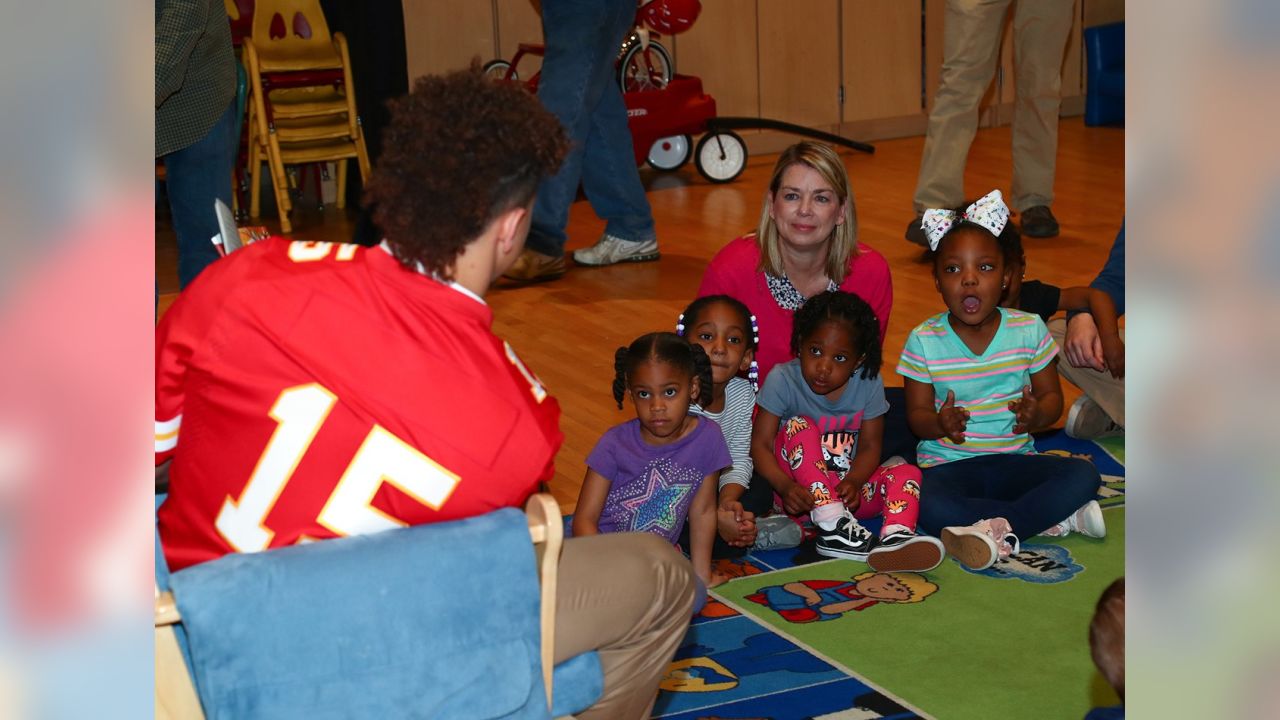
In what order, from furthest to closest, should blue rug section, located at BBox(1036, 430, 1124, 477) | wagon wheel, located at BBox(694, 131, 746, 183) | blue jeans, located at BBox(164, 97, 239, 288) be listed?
1. wagon wheel, located at BBox(694, 131, 746, 183)
2. blue jeans, located at BBox(164, 97, 239, 288)
3. blue rug section, located at BBox(1036, 430, 1124, 477)

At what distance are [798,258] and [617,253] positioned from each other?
2.40 meters

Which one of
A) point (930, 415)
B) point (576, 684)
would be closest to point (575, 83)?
point (930, 415)

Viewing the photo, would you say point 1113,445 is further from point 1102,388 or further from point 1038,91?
point 1038,91

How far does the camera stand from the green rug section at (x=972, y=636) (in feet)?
7.59

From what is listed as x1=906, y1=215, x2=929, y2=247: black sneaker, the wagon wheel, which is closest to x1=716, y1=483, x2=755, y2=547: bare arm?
x1=906, y1=215, x2=929, y2=247: black sneaker

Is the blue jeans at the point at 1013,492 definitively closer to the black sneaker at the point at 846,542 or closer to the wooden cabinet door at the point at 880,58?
the black sneaker at the point at 846,542

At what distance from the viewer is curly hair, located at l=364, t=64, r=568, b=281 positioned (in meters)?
1.64

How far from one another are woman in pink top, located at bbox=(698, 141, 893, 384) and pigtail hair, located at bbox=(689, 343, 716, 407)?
498 mm

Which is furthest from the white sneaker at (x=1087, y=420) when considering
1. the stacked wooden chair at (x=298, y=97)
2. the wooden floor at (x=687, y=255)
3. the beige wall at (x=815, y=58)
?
the beige wall at (x=815, y=58)

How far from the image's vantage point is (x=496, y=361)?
1.63m

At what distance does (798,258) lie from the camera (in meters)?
3.36

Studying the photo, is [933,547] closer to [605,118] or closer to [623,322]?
[623,322]

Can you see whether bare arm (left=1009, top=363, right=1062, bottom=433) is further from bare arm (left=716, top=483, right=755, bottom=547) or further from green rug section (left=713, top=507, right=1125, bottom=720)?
bare arm (left=716, top=483, right=755, bottom=547)
